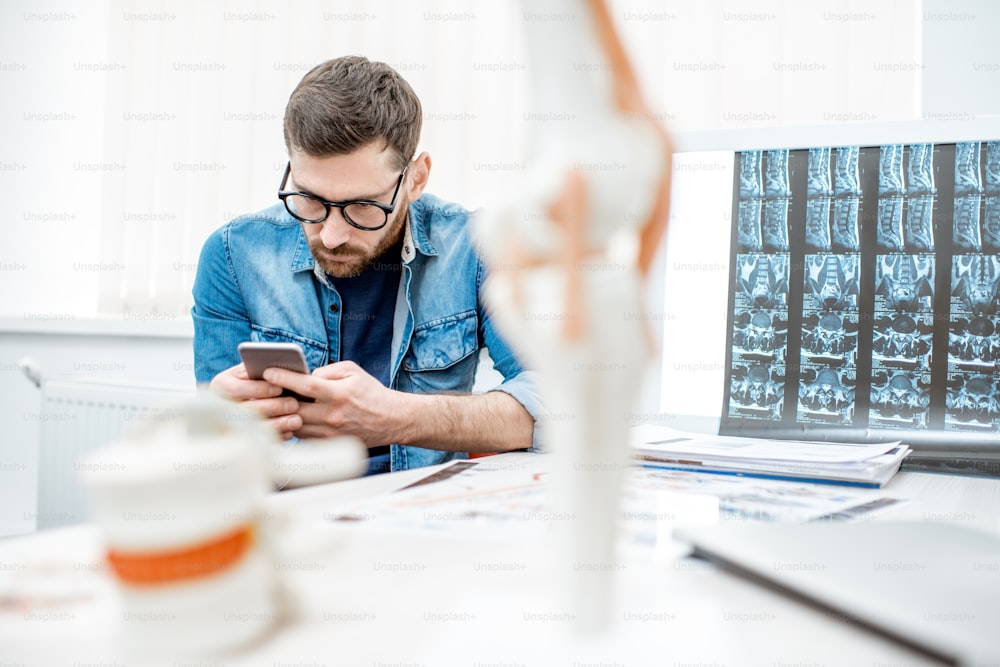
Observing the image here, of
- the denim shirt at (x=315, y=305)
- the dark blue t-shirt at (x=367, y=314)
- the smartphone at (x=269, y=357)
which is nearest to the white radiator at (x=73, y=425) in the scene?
the denim shirt at (x=315, y=305)

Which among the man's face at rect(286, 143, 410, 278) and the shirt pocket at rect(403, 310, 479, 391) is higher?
the man's face at rect(286, 143, 410, 278)

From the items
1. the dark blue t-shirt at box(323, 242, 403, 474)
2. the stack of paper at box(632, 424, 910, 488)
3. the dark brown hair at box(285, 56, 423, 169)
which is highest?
the dark brown hair at box(285, 56, 423, 169)

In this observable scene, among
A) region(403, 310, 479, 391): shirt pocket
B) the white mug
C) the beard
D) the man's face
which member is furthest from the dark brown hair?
the white mug

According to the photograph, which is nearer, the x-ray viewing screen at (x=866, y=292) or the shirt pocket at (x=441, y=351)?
the x-ray viewing screen at (x=866, y=292)

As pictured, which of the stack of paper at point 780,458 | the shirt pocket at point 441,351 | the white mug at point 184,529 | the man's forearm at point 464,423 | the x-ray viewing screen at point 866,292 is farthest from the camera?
the shirt pocket at point 441,351

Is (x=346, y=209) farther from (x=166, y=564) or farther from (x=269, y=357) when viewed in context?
(x=166, y=564)

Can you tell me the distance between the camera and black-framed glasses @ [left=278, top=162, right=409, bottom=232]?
4.09ft

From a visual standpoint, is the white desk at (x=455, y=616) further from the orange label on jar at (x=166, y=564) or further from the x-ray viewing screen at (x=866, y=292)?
the x-ray viewing screen at (x=866, y=292)

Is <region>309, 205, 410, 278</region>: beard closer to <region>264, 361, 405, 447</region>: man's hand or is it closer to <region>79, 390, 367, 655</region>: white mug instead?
<region>264, 361, 405, 447</region>: man's hand

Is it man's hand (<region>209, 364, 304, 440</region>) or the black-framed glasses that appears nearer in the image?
man's hand (<region>209, 364, 304, 440</region>)

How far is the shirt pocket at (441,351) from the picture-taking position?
4.53 feet

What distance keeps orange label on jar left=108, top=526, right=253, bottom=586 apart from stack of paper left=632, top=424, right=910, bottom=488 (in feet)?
1.77

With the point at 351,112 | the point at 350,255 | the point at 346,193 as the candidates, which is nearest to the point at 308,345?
the point at 350,255

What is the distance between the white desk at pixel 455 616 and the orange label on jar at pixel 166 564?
44mm
